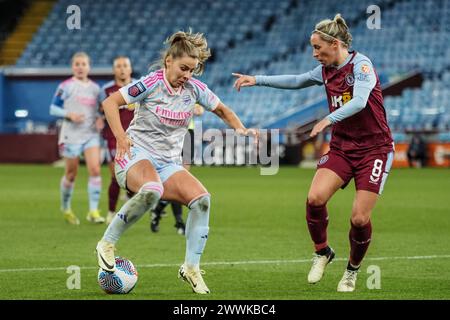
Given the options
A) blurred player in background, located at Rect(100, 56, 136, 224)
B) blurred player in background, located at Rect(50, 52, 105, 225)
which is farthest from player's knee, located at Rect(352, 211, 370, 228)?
blurred player in background, located at Rect(50, 52, 105, 225)

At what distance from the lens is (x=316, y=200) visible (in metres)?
8.23

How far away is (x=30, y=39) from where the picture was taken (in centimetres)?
4266

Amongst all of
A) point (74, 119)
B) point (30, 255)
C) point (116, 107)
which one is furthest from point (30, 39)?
point (116, 107)

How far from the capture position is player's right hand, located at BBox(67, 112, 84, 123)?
14027 millimetres

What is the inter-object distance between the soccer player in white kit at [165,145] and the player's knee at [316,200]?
2.32ft

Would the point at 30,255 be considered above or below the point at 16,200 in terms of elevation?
above

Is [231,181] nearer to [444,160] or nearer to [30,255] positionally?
[444,160]

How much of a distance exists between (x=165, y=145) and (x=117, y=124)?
19.4 inches

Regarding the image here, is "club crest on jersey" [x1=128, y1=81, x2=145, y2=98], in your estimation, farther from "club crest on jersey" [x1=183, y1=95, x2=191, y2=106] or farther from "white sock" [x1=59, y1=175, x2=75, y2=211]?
"white sock" [x1=59, y1=175, x2=75, y2=211]

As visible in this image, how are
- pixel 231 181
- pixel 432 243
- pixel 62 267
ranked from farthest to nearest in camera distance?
pixel 231 181 < pixel 432 243 < pixel 62 267

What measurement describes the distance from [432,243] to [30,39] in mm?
33229

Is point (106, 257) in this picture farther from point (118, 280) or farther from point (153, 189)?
point (153, 189)

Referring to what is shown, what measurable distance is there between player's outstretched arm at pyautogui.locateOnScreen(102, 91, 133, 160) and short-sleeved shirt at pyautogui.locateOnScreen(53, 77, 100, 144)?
6498mm

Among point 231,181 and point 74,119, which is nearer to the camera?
point 74,119
